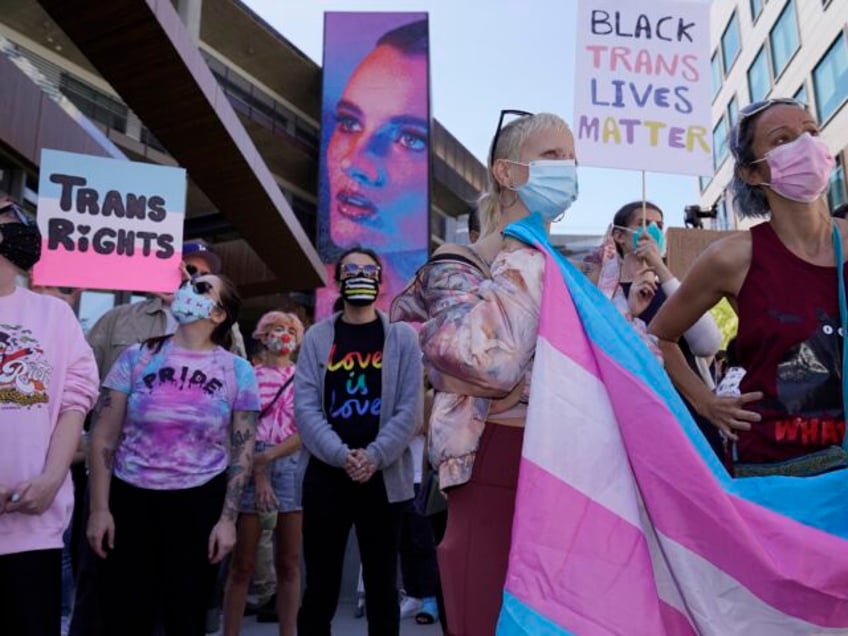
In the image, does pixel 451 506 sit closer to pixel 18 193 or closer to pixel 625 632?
pixel 625 632

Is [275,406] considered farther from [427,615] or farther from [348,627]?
[427,615]

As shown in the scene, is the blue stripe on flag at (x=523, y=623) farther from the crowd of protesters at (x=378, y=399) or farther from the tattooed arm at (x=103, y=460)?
the tattooed arm at (x=103, y=460)

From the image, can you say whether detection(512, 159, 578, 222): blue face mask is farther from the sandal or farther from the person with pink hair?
the sandal

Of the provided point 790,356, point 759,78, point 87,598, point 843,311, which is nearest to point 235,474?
point 87,598

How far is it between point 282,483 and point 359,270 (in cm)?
163

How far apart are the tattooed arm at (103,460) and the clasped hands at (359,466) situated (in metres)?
1.04

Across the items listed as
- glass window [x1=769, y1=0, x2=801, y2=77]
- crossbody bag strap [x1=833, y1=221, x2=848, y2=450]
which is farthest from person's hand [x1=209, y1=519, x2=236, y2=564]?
glass window [x1=769, y1=0, x2=801, y2=77]

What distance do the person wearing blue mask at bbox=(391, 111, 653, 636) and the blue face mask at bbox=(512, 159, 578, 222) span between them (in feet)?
0.71

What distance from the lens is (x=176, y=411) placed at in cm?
311

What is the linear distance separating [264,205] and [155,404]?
8.19 metres

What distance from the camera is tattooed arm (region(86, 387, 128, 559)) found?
2.92 m

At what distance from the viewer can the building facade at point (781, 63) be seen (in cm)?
1966

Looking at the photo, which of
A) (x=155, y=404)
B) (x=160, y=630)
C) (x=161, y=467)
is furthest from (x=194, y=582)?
(x=160, y=630)

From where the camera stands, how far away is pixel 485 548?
162cm
